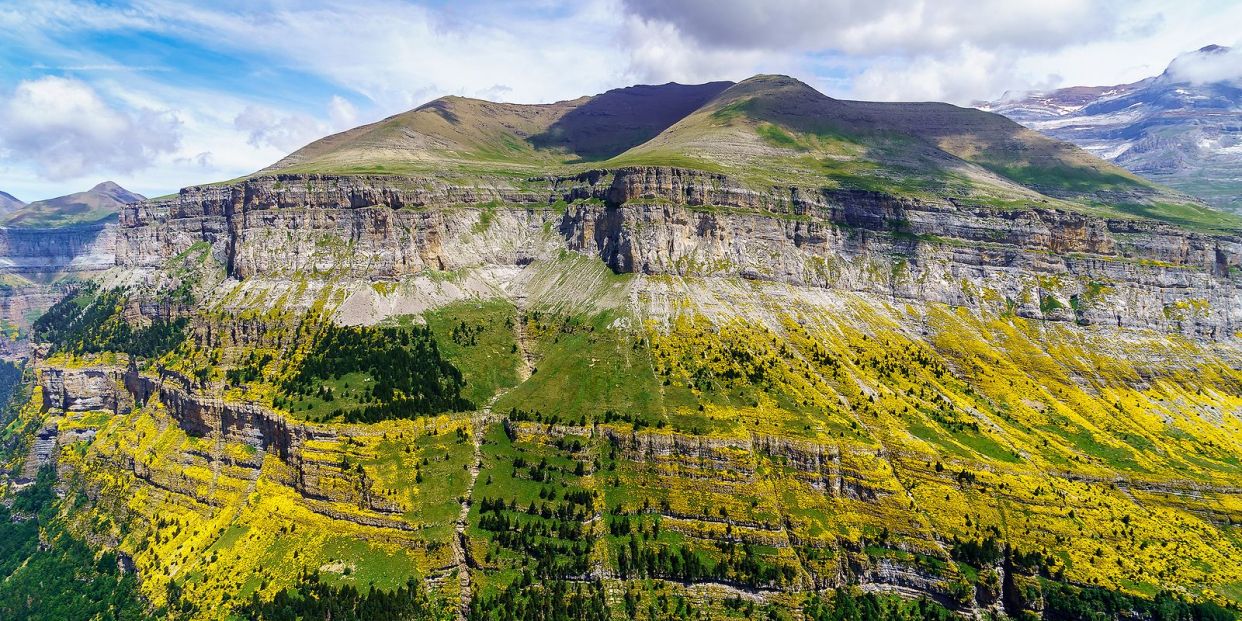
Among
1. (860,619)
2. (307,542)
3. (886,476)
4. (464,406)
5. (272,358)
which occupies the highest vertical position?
(272,358)

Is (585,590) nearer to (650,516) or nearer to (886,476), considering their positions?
(650,516)

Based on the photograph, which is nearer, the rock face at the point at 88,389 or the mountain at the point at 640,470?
the mountain at the point at 640,470

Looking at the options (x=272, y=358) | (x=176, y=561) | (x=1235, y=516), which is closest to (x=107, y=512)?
(x=176, y=561)

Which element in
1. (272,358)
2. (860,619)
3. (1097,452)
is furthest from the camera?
(272,358)

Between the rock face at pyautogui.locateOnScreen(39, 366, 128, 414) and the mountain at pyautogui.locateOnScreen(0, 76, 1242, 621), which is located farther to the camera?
the rock face at pyautogui.locateOnScreen(39, 366, 128, 414)

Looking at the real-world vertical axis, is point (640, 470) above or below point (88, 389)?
below

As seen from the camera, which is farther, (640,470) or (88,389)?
(88,389)

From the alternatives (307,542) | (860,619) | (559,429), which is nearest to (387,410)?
(307,542)

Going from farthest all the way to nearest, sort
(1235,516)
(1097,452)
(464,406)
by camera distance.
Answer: (464,406), (1097,452), (1235,516)

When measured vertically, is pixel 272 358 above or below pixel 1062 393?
above

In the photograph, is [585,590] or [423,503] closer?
[585,590]
